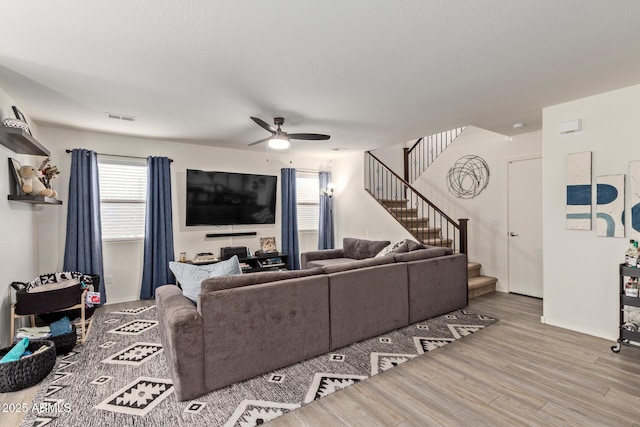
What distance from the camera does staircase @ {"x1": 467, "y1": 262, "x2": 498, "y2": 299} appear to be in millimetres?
5043

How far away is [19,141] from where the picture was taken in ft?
10.1

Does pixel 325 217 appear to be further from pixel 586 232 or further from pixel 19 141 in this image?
pixel 19 141

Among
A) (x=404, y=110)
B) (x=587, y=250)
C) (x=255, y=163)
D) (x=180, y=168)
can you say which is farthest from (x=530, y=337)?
(x=180, y=168)

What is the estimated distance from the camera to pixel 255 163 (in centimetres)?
643

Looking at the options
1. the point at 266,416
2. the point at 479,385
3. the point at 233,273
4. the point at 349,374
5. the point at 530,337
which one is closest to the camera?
the point at 266,416

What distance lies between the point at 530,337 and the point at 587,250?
1.16 m

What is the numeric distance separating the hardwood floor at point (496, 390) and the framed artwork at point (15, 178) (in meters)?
2.07

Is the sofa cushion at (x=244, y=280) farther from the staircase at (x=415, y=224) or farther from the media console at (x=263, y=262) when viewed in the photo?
the staircase at (x=415, y=224)

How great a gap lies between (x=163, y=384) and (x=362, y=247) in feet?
13.2

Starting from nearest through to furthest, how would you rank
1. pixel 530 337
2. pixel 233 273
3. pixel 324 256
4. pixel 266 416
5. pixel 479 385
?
pixel 266 416 < pixel 479 385 < pixel 233 273 < pixel 530 337 < pixel 324 256

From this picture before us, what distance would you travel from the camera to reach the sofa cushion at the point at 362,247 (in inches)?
226

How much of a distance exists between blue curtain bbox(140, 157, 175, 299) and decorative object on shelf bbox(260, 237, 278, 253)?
1.68 meters

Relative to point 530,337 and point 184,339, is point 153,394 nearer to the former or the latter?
point 184,339

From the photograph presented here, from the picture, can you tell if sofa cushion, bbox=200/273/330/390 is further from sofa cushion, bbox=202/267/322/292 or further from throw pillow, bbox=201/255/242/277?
throw pillow, bbox=201/255/242/277
